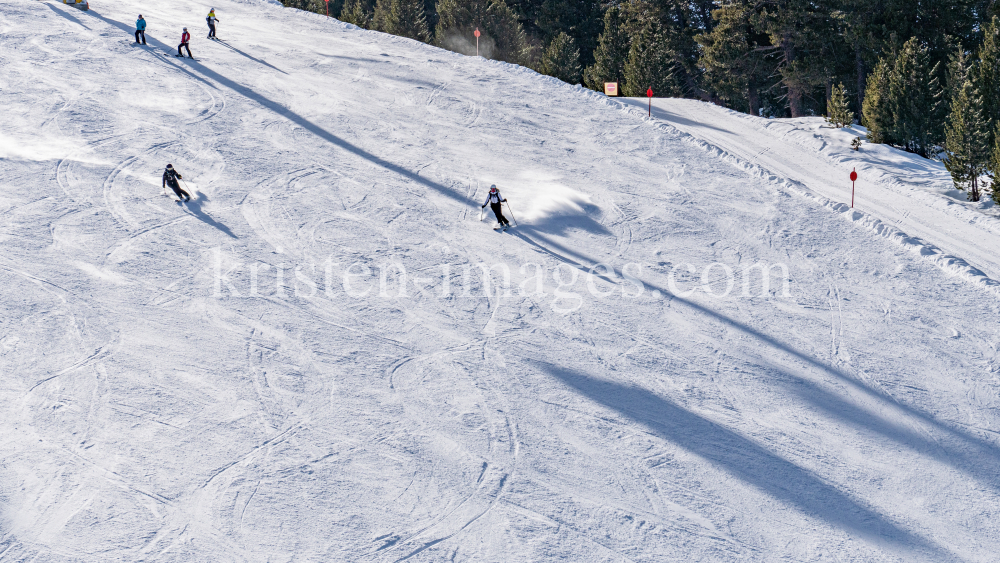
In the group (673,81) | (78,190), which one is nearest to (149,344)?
(78,190)

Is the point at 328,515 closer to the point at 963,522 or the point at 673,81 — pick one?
the point at 963,522

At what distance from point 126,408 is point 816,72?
2687 centimetres

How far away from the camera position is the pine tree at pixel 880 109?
22906 mm

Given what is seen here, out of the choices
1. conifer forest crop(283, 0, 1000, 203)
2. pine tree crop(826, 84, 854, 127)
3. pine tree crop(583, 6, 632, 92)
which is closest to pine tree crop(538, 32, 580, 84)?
conifer forest crop(283, 0, 1000, 203)

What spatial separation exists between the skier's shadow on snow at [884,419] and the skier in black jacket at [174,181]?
440 inches

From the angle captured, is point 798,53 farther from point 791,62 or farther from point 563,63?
point 563,63

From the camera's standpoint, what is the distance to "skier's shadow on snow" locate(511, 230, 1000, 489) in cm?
1025

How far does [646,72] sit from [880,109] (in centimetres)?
923

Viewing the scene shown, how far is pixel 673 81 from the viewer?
30.5 metres

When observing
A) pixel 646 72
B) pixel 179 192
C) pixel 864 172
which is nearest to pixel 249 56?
pixel 179 192

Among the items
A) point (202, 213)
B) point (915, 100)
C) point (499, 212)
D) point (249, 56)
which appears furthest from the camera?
point (249, 56)

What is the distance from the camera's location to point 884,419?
36.1 ft

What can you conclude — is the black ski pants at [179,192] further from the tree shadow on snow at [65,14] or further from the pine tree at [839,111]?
the pine tree at [839,111]

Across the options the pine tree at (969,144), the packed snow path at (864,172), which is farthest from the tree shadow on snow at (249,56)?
the pine tree at (969,144)
